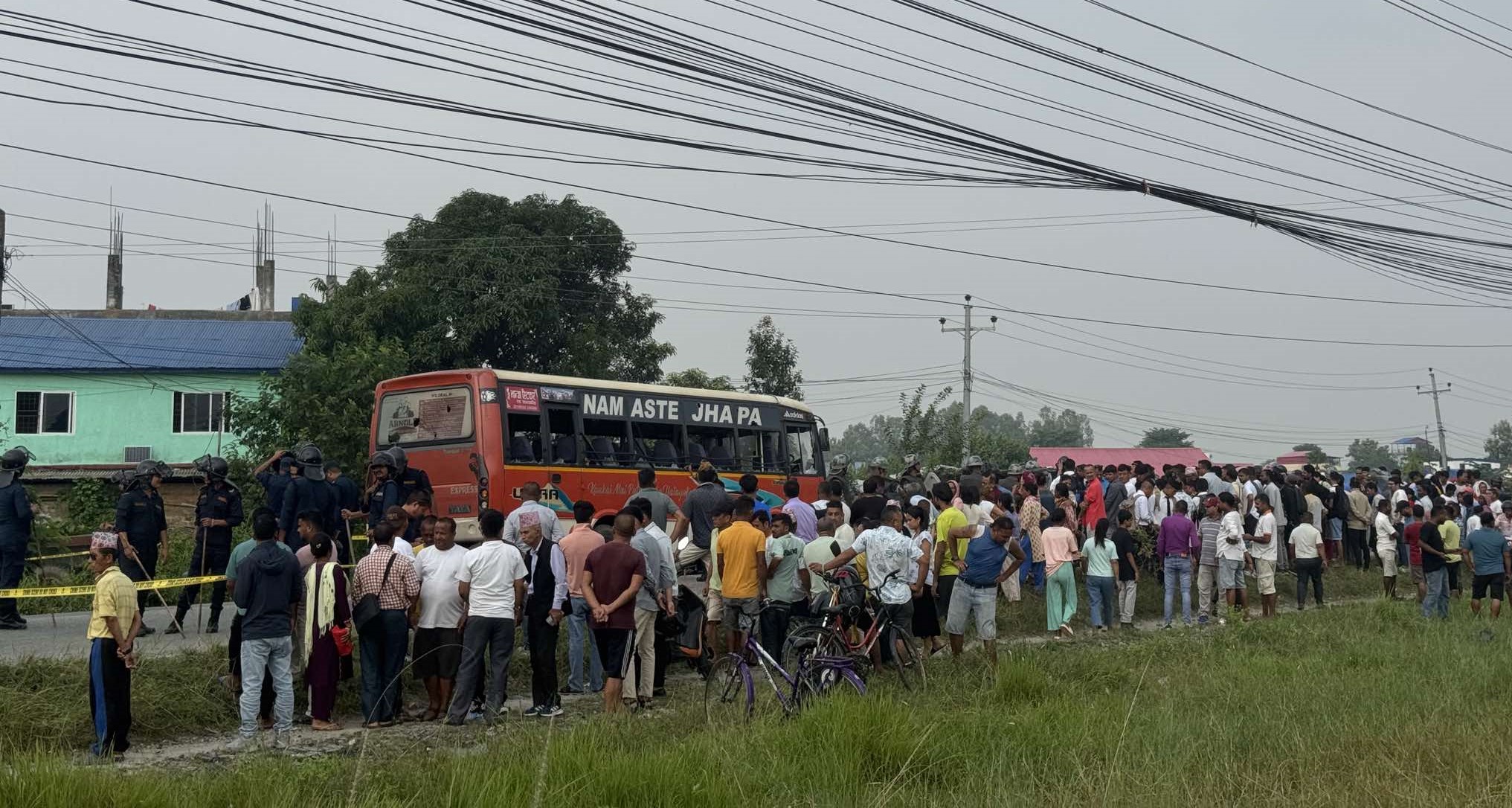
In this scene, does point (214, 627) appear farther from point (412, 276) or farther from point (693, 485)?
point (412, 276)

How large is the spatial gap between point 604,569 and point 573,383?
985cm

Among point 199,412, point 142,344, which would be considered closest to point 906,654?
point 199,412

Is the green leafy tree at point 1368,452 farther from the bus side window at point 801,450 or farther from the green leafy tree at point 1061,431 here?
the bus side window at point 801,450

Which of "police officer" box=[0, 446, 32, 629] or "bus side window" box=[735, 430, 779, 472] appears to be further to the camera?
"bus side window" box=[735, 430, 779, 472]

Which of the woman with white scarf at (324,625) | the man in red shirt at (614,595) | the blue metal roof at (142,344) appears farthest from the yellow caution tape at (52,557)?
the blue metal roof at (142,344)

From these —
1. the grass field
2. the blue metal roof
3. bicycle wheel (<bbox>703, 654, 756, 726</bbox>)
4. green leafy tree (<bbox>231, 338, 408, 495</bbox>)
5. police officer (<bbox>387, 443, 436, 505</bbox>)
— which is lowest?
the grass field

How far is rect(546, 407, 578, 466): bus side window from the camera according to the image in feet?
66.6

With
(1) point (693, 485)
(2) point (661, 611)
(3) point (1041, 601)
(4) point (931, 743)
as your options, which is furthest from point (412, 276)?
(4) point (931, 743)

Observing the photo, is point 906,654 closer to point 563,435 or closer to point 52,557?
point 563,435

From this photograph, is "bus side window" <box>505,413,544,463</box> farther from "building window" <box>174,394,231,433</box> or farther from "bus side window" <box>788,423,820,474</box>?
"building window" <box>174,394,231,433</box>

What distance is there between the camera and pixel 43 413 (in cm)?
3966

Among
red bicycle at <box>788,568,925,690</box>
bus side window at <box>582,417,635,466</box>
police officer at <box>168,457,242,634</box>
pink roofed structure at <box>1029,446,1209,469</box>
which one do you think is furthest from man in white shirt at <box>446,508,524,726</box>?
pink roofed structure at <box>1029,446,1209,469</box>

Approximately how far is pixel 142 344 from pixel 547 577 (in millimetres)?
34152

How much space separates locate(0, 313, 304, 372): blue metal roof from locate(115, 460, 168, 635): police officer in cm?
2644
